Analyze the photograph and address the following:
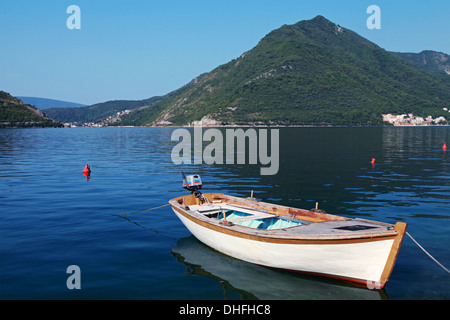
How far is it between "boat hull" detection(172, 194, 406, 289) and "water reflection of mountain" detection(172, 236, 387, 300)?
292 mm

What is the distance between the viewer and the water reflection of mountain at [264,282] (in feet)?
38.0

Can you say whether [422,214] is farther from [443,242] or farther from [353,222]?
[353,222]

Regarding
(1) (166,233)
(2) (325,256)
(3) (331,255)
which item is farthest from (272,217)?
(1) (166,233)

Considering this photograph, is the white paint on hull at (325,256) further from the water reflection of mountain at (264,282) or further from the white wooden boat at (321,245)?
the water reflection of mountain at (264,282)

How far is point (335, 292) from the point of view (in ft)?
38.4

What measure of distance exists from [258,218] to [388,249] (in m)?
6.33

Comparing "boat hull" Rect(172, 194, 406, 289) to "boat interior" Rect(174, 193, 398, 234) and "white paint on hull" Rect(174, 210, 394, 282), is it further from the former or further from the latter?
"boat interior" Rect(174, 193, 398, 234)

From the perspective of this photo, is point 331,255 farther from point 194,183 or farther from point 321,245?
point 194,183

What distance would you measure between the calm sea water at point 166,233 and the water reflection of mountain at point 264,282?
41mm

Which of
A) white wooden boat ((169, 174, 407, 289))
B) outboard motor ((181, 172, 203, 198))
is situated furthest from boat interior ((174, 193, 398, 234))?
outboard motor ((181, 172, 203, 198))

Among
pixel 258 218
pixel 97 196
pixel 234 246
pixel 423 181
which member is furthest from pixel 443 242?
pixel 97 196

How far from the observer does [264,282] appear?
494 inches

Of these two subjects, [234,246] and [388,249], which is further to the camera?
[234,246]

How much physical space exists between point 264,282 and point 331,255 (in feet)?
8.56
